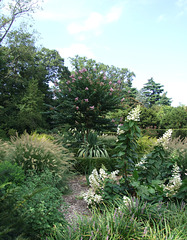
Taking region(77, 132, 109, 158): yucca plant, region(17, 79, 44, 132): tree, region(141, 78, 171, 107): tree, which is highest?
region(141, 78, 171, 107): tree

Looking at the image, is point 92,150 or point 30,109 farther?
point 30,109

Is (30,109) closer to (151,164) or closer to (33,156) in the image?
(33,156)

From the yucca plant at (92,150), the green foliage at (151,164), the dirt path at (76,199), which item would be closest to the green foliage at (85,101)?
the yucca plant at (92,150)

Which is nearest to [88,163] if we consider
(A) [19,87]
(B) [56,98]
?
(B) [56,98]

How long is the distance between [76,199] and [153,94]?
35.0m

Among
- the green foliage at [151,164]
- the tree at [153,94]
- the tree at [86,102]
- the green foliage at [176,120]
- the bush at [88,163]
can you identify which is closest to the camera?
the green foliage at [151,164]

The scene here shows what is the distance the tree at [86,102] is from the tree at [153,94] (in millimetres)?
27189

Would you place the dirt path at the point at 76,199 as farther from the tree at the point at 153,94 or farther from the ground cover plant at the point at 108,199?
the tree at the point at 153,94

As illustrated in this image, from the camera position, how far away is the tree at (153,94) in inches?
1320

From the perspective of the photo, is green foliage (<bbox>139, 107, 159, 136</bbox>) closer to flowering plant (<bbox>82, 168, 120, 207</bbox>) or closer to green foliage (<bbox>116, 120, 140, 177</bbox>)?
flowering plant (<bbox>82, 168, 120, 207</bbox>)

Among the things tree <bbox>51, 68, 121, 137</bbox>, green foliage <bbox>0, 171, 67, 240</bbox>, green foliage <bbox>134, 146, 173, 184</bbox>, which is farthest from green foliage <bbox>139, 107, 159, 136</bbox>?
green foliage <bbox>0, 171, 67, 240</bbox>

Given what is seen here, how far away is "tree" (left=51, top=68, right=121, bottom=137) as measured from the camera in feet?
25.4

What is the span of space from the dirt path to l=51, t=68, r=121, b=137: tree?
309cm

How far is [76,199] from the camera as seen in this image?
369 cm
